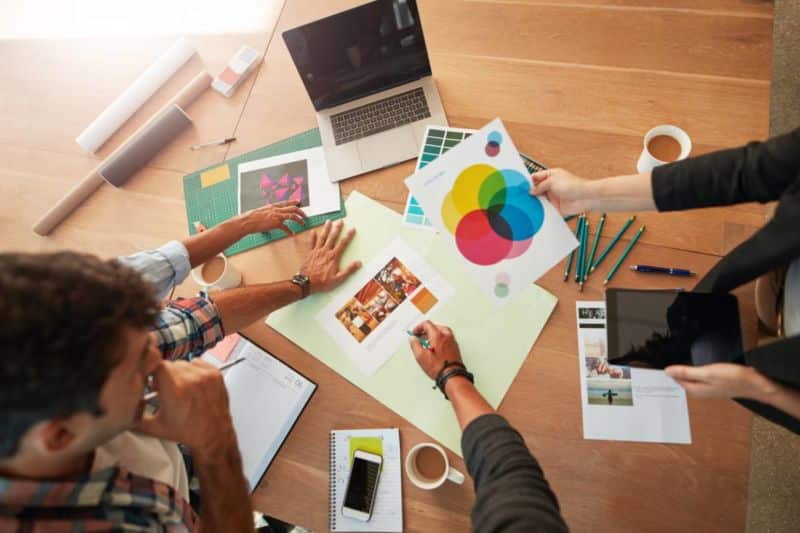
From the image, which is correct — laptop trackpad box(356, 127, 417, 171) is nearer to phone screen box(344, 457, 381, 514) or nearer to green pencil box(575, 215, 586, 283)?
green pencil box(575, 215, 586, 283)

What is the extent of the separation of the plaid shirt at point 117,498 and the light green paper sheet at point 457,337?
0.61 feet

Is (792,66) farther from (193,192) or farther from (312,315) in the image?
(193,192)

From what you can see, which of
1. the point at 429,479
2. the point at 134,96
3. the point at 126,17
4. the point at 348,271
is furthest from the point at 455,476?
the point at 126,17

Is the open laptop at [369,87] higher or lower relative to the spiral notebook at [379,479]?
higher

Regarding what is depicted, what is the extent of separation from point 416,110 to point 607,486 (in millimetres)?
907

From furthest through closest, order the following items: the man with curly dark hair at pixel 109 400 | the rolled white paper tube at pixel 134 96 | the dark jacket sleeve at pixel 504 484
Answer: the rolled white paper tube at pixel 134 96, the dark jacket sleeve at pixel 504 484, the man with curly dark hair at pixel 109 400

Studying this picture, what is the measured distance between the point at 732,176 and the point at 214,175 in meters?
1.14

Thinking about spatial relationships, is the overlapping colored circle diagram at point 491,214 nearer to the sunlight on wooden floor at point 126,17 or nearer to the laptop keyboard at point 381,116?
the laptop keyboard at point 381,116

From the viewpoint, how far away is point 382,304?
3.51 ft

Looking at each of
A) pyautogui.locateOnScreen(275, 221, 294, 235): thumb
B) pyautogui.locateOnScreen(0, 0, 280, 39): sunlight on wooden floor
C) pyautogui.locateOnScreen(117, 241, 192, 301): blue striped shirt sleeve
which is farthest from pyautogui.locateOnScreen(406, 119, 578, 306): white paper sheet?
pyautogui.locateOnScreen(0, 0, 280, 39): sunlight on wooden floor

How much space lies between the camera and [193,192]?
1277 millimetres

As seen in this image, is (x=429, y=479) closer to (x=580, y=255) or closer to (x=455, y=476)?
(x=455, y=476)

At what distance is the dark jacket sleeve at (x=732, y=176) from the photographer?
0.82 m

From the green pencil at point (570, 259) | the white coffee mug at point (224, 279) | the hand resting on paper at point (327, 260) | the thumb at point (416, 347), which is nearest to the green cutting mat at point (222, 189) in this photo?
the white coffee mug at point (224, 279)
